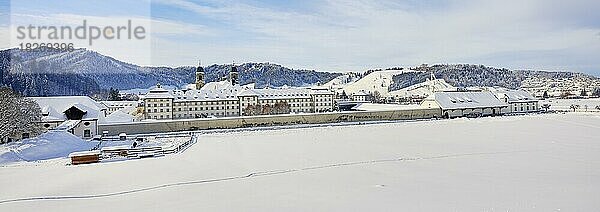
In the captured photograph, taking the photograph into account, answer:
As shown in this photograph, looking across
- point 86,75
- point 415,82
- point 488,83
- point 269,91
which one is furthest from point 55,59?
point 488,83

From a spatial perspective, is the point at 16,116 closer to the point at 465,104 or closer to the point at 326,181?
the point at 326,181

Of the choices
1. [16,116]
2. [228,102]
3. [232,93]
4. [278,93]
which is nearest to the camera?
[16,116]

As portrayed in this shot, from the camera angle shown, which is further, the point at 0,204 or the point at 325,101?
the point at 325,101

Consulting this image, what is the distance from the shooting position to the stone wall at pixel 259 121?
79.6 ft

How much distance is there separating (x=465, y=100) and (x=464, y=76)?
105m

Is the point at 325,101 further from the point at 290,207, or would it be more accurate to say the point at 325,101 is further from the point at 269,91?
the point at 290,207

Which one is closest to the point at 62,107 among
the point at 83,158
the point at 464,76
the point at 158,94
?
the point at 83,158

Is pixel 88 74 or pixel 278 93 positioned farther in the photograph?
pixel 88 74

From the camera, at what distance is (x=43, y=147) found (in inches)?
614

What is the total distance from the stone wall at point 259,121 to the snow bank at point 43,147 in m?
5.67

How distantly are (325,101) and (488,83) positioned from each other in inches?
3762

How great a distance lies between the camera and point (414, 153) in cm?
1420

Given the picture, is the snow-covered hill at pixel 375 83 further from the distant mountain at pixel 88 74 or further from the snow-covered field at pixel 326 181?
the snow-covered field at pixel 326 181

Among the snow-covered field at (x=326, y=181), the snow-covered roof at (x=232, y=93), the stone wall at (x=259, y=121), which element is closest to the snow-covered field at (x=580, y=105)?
the stone wall at (x=259, y=121)
